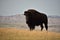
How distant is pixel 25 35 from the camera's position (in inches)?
106

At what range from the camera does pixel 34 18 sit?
275cm

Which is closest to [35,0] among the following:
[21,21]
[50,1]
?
[50,1]

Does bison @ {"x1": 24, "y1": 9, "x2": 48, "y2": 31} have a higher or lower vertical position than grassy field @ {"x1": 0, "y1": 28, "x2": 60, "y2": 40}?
higher

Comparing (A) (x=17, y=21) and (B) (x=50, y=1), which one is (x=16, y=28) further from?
(B) (x=50, y=1)

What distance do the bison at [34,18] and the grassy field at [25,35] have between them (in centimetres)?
11

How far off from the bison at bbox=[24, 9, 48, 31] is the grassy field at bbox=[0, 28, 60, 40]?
0.37 feet

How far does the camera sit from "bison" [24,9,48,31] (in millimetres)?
2693

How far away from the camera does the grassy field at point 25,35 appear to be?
2623mm

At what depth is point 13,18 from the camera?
278 centimetres

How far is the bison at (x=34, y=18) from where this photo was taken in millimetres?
2693

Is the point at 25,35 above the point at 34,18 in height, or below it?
below

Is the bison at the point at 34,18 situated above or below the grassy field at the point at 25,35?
above

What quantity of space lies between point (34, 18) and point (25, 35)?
0.32 meters

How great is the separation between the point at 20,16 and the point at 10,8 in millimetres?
239
